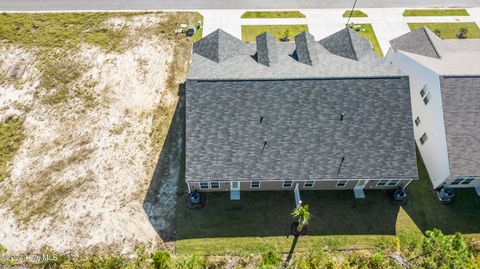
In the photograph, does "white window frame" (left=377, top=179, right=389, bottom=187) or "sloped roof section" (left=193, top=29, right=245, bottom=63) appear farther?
"sloped roof section" (left=193, top=29, right=245, bottom=63)

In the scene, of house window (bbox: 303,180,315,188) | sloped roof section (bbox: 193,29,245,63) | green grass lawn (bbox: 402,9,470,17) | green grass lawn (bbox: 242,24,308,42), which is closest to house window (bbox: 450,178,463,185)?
house window (bbox: 303,180,315,188)

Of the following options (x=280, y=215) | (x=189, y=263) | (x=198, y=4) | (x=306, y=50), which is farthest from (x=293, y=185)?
(x=198, y=4)

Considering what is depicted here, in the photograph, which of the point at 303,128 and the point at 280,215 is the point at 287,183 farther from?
the point at 303,128

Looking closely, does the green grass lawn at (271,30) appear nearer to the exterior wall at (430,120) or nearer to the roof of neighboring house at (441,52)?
the roof of neighboring house at (441,52)


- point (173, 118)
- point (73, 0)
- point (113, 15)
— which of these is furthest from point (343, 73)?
point (73, 0)

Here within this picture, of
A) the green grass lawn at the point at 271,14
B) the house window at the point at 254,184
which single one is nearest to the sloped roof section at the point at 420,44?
the green grass lawn at the point at 271,14

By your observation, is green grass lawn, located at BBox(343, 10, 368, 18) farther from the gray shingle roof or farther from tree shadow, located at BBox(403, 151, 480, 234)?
tree shadow, located at BBox(403, 151, 480, 234)

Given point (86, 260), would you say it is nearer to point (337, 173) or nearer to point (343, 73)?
point (337, 173)
